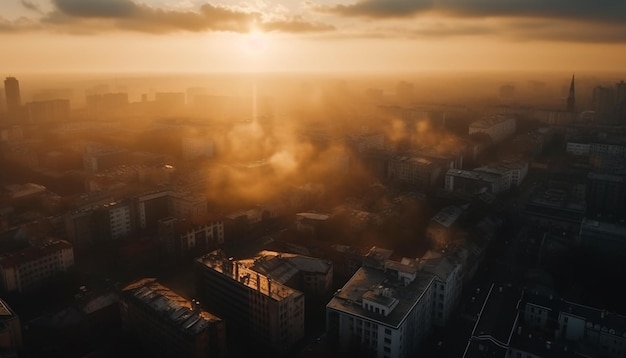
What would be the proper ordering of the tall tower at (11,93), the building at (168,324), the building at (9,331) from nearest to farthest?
the building at (168,324)
the building at (9,331)
the tall tower at (11,93)

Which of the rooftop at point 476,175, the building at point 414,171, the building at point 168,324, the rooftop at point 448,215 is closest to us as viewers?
the building at point 168,324

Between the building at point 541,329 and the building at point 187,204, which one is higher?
the building at point 187,204

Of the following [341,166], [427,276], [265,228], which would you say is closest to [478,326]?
[427,276]

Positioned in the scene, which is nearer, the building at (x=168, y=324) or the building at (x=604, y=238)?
the building at (x=168, y=324)

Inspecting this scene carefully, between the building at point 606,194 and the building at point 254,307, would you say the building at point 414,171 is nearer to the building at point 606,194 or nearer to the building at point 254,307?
the building at point 606,194

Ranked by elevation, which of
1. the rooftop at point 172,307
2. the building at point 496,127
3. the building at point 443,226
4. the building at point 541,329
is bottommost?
the building at point 541,329

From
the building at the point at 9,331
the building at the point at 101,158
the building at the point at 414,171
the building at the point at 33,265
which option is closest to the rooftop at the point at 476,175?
the building at the point at 414,171

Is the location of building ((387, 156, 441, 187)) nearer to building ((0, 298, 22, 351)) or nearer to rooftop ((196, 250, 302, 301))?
rooftop ((196, 250, 302, 301))
